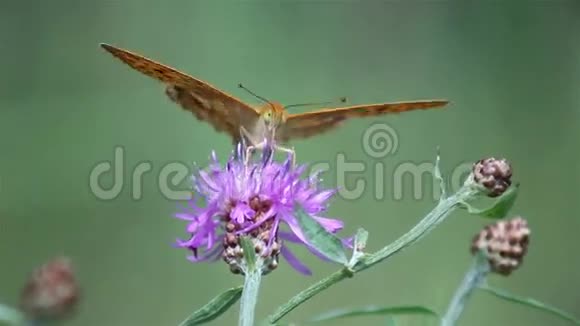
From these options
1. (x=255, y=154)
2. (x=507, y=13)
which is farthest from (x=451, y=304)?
(x=507, y=13)

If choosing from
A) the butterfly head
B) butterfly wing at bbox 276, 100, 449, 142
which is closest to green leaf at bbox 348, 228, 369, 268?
butterfly wing at bbox 276, 100, 449, 142

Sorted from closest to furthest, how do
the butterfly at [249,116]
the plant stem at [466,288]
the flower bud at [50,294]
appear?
the flower bud at [50,294] → the plant stem at [466,288] → the butterfly at [249,116]

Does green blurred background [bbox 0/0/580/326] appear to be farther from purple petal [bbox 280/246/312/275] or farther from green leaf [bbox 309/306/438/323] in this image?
green leaf [bbox 309/306/438/323]

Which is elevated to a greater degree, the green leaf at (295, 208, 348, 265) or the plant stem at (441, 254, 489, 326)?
the green leaf at (295, 208, 348, 265)

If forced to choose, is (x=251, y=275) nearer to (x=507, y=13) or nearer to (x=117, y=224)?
(x=117, y=224)

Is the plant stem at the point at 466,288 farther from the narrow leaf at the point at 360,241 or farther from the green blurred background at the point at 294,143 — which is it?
the green blurred background at the point at 294,143

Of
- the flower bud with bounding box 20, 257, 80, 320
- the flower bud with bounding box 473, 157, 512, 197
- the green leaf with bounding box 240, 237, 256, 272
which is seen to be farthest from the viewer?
the flower bud with bounding box 473, 157, 512, 197

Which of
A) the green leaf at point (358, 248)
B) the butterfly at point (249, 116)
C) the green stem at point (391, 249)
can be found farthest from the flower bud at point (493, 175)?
the butterfly at point (249, 116)
